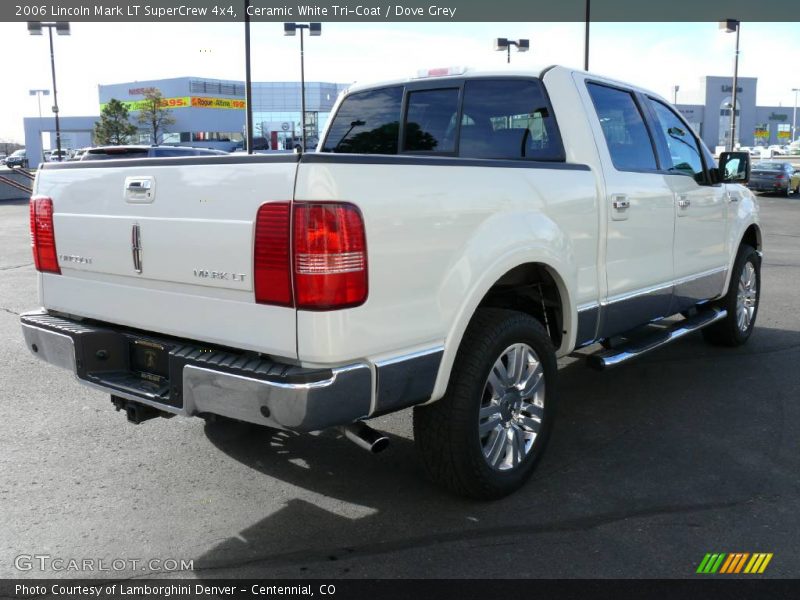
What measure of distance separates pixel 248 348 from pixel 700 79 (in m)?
118

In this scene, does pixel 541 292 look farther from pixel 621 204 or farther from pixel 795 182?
pixel 795 182

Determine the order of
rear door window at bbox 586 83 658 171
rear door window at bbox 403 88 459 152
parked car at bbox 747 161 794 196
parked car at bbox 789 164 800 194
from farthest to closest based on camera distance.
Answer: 1. parked car at bbox 789 164 800 194
2. parked car at bbox 747 161 794 196
3. rear door window at bbox 403 88 459 152
4. rear door window at bbox 586 83 658 171

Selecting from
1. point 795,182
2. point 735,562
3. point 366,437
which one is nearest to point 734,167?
point 735,562

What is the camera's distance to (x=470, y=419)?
3.48 m

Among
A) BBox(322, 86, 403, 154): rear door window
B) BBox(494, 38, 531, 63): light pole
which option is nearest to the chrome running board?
BBox(322, 86, 403, 154): rear door window

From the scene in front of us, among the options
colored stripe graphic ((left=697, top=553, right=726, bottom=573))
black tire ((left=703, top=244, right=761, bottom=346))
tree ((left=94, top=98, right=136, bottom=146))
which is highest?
tree ((left=94, top=98, right=136, bottom=146))

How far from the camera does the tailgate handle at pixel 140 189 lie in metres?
3.33

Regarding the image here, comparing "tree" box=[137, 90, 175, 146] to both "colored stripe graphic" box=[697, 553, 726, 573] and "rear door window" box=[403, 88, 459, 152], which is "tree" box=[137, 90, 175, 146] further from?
"colored stripe graphic" box=[697, 553, 726, 573]

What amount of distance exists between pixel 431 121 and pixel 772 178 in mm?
28827

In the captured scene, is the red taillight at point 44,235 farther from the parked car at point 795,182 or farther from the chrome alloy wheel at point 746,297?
the parked car at point 795,182

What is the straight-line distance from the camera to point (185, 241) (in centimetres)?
321

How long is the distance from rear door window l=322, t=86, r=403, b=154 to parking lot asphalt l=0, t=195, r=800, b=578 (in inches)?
73.3

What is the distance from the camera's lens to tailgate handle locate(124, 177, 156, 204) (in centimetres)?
333
